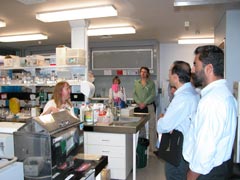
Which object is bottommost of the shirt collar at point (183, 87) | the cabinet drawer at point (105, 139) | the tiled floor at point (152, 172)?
the tiled floor at point (152, 172)

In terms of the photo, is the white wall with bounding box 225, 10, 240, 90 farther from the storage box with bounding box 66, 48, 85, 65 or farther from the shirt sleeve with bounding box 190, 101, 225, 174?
the shirt sleeve with bounding box 190, 101, 225, 174

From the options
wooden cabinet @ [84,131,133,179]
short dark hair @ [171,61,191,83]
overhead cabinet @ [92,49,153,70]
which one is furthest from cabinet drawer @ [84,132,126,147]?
overhead cabinet @ [92,49,153,70]

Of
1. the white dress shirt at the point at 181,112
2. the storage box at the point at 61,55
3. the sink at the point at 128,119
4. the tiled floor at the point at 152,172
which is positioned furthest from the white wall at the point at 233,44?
the storage box at the point at 61,55

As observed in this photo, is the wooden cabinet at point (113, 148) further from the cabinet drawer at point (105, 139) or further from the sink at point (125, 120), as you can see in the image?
the sink at point (125, 120)

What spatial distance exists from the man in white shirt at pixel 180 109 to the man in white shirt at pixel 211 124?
1.34ft

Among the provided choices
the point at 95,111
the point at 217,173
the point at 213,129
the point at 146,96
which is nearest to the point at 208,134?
the point at 213,129

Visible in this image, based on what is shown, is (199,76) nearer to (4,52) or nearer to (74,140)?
(74,140)

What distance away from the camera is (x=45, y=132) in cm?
141

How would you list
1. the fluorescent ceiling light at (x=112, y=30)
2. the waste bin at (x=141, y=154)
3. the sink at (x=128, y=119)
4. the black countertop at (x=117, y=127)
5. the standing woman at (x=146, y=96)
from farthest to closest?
1. the standing woman at (x=146, y=96)
2. the fluorescent ceiling light at (x=112, y=30)
3. the waste bin at (x=141, y=154)
4. the sink at (x=128, y=119)
5. the black countertop at (x=117, y=127)

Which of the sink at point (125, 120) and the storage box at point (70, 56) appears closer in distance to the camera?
the sink at point (125, 120)

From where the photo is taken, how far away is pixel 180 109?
6.67 ft

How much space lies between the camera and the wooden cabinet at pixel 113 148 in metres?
3.27

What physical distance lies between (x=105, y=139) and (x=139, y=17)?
2248mm

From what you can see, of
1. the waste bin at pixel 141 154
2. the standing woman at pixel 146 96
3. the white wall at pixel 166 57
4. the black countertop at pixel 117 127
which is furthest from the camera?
the white wall at pixel 166 57
